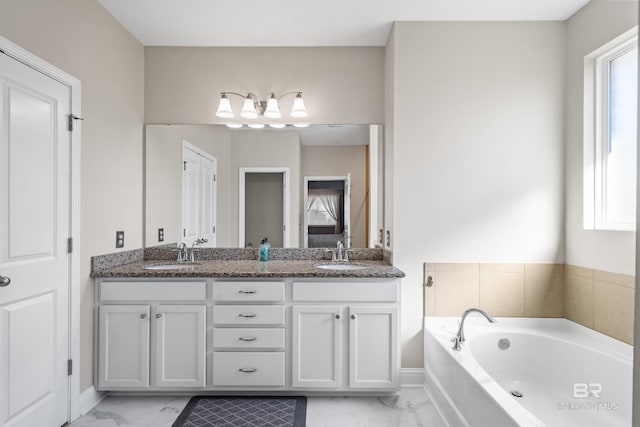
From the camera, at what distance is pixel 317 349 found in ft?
7.93

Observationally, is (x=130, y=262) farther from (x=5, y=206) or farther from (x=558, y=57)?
(x=558, y=57)

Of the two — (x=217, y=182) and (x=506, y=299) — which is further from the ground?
(x=217, y=182)

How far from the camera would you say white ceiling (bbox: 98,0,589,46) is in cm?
244

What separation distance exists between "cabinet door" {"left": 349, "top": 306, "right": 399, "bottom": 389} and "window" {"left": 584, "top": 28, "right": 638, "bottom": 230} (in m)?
1.42

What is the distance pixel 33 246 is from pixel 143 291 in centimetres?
68

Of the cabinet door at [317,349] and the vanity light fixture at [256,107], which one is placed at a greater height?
the vanity light fixture at [256,107]

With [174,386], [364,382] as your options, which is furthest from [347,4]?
[174,386]

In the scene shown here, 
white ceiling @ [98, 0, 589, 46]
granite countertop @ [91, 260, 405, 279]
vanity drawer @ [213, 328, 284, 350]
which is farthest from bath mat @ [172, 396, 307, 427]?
white ceiling @ [98, 0, 589, 46]

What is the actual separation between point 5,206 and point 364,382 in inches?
82.9

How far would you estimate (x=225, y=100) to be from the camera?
291 cm

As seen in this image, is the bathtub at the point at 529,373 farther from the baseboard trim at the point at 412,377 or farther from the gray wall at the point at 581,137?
the gray wall at the point at 581,137

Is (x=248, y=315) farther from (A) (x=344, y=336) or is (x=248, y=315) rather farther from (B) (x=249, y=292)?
(A) (x=344, y=336)

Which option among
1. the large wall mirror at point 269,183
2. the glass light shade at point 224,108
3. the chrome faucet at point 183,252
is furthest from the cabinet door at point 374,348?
the glass light shade at point 224,108

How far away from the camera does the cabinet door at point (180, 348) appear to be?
2.40 m
